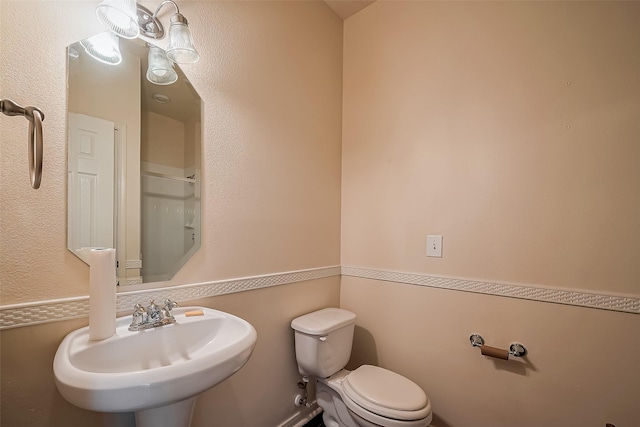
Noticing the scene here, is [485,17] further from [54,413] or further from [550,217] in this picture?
[54,413]

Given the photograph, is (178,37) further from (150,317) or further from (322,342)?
(322,342)

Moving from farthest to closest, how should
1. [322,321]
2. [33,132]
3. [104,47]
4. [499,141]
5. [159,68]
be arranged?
[322,321], [499,141], [159,68], [104,47], [33,132]

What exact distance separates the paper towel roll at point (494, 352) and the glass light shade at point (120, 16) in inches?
74.4

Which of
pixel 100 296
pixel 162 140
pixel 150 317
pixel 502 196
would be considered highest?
pixel 162 140

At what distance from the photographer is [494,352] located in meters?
1.18

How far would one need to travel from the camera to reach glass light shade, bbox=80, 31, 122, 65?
2.79 feet

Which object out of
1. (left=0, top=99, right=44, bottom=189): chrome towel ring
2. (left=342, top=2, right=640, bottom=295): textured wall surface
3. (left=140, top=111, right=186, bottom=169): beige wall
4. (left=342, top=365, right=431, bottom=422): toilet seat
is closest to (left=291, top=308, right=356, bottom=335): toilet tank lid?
(left=342, top=365, right=431, bottom=422): toilet seat

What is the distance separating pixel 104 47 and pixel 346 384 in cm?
169

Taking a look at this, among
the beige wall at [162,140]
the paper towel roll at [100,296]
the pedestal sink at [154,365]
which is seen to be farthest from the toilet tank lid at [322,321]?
the beige wall at [162,140]

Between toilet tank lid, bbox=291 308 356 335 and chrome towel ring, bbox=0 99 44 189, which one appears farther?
toilet tank lid, bbox=291 308 356 335

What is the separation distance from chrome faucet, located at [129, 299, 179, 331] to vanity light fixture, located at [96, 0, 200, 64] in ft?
3.02

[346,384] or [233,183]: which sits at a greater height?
[233,183]

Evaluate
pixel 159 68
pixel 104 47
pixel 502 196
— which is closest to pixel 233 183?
pixel 159 68

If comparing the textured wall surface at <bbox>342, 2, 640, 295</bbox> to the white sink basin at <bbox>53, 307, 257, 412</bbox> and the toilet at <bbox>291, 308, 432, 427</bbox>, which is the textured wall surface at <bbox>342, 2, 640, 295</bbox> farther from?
the white sink basin at <bbox>53, 307, 257, 412</bbox>
